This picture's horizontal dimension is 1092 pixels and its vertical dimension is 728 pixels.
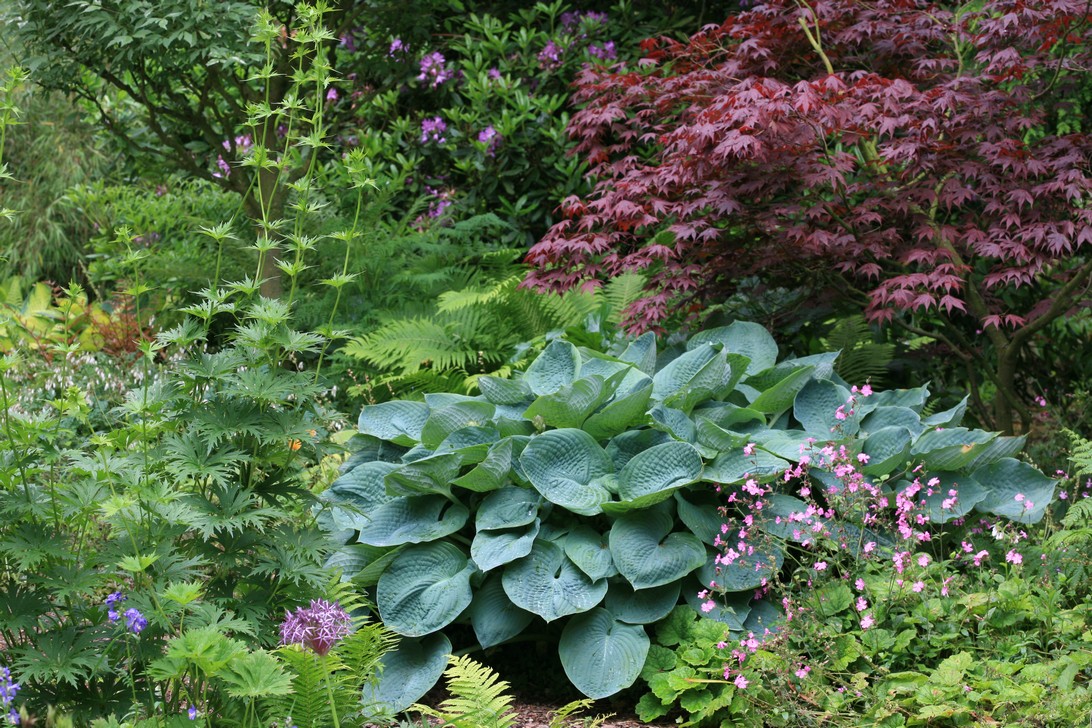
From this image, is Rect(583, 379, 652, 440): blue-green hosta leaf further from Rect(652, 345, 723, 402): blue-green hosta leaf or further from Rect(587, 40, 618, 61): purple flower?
Rect(587, 40, 618, 61): purple flower

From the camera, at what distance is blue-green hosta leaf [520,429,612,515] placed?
9.87ft

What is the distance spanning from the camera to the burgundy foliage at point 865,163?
3.57m

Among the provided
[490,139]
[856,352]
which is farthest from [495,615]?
[490,139]

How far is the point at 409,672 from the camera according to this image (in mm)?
2947

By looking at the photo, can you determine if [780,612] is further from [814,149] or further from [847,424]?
[814,149]

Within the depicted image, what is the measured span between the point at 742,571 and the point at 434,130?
4.79 meters

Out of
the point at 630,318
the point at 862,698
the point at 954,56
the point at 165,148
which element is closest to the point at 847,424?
the point at 862,698

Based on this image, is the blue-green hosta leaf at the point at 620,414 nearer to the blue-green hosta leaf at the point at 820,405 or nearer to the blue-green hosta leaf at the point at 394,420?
the blue-green hosta leaf at the point at 820,405

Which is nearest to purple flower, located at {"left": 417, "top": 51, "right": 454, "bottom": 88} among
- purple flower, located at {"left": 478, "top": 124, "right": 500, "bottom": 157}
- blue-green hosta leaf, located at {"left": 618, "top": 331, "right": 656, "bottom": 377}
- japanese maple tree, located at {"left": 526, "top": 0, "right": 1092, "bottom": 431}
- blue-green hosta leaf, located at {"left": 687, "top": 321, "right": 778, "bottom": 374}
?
purple flower, located at {"left": 478, "top": 124, "right": 500, "bottom": 157}

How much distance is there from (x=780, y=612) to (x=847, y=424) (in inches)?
28.3

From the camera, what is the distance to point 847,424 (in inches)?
131

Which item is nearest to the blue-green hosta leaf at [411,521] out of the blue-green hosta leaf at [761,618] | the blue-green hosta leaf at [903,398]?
the blue-green hosta leaf at [761,618]

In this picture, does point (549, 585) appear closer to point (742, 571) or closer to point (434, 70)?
point (742, 571)

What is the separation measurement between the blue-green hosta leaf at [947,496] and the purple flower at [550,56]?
14.2 feet
